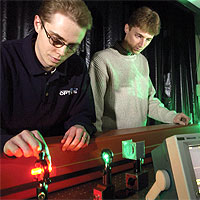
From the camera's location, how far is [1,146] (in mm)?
877

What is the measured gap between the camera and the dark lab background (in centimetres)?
147

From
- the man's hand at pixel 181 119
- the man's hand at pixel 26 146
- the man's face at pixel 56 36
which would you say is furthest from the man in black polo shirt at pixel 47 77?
the man's hand at pixel 181 119

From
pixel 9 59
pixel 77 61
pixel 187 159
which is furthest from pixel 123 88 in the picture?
pixel 187 159

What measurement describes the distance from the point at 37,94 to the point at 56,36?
41cm

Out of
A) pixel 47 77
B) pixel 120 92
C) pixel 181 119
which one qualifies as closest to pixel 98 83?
pixel 120 92

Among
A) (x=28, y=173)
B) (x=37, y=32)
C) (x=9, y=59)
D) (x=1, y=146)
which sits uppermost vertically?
(x=37, y=32)

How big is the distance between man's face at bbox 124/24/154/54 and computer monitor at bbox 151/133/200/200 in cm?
131

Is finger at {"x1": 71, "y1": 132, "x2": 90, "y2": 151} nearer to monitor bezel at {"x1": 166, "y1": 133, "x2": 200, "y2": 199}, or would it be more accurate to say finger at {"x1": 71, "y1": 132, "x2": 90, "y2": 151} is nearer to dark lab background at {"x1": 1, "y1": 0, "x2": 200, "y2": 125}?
monitor bezel at {"x1": 166, "y1": 133, "x2": 200, "y2": 199}

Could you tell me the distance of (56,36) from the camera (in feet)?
3.92

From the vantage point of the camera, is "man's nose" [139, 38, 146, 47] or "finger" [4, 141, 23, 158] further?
"man's nose" [139, 38, 146, 47]

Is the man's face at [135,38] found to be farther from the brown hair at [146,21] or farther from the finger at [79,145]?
the finger at [79,145]

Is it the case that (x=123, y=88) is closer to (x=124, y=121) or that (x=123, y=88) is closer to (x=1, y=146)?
(x=124, y=121)

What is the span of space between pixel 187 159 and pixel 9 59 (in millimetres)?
1151

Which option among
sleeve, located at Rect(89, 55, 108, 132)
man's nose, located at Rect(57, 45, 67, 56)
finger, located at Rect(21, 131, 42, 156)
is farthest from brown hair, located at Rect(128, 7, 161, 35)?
finger, located at Rect(21, 131, 42, 156)
